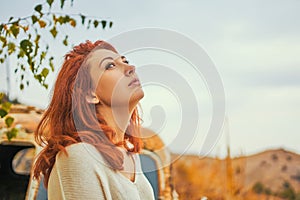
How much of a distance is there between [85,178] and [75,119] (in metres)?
0.11

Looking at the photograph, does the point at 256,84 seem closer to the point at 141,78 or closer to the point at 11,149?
the point at 11,149

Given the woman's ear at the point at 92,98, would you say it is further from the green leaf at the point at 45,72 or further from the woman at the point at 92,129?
the green leaf at the point at 45,72

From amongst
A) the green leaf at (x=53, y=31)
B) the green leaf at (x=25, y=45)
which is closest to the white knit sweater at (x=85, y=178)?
the green leaf at (x=25, y=45)

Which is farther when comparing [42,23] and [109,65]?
[42,23]

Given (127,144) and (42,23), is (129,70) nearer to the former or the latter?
(127,144)

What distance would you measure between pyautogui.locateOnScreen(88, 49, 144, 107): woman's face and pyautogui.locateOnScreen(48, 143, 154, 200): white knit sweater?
9cm

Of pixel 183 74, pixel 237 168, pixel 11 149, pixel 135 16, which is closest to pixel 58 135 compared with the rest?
pixel 183 74

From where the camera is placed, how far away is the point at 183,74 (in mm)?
1122

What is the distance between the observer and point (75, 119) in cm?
100

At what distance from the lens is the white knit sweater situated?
36.7 inches

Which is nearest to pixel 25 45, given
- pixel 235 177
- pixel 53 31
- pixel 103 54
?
pixel 53 31

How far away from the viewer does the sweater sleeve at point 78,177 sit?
3.05ft

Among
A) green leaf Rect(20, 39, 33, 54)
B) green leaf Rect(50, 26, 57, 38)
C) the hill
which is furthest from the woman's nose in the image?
the hill

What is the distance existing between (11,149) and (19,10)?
1.67ft
